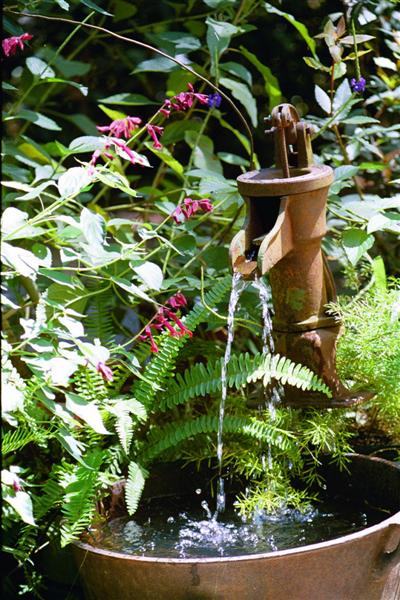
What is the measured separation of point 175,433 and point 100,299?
0.42 m

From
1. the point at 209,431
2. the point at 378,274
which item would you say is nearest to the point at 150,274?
the point at 209,431

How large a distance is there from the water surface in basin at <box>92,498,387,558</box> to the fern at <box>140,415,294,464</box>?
0.13 m

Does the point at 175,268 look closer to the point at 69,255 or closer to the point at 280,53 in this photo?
the point at 69,255

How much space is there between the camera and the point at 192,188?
235 cm

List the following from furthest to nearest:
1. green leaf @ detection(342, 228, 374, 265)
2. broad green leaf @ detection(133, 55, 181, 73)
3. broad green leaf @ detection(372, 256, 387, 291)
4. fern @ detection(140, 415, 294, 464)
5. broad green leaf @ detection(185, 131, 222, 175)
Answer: broad green leaf @ detection(185, 131, 222, 175) < broad green leaf @ detection(133, 55, 181, 73) < broad green leaf @ detection(372, 256, 387, 291) < green leaf @ detection(342, 228, 374, 265) < fern @ detection(140, 415, 294, 464)

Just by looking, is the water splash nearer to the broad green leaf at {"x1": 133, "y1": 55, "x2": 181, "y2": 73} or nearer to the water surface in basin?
the water surface in basin

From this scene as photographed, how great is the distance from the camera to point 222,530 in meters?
1.81

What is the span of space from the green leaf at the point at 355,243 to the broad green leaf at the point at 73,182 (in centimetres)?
63

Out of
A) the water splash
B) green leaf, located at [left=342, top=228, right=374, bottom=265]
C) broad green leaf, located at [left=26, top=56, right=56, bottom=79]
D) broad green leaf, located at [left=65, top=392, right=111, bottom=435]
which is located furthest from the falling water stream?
broad green leaf, located at [left=26, top=56, right=56, bottom=79]

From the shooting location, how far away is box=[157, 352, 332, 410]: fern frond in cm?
179

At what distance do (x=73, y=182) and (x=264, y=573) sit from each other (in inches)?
28.8

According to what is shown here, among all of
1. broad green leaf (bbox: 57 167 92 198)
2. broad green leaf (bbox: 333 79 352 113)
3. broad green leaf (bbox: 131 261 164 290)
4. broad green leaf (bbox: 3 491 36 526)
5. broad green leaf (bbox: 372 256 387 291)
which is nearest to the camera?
broad green leaf (bbox: 3 491 36 526)

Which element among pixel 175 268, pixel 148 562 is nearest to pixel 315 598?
pixel 148 562

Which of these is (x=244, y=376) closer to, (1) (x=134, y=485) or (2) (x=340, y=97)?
(1) (x=134, y=485)
